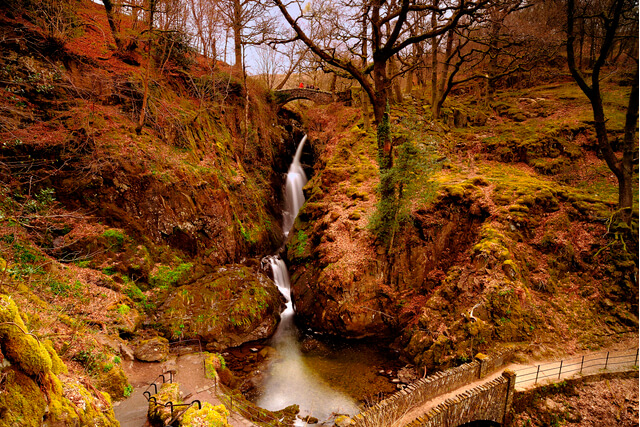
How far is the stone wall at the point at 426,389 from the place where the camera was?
20.8 ft

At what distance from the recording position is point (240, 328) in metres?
11.3

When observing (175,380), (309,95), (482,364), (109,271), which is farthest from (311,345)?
(309,95)

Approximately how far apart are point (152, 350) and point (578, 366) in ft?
41.6

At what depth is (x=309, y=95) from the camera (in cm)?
2355

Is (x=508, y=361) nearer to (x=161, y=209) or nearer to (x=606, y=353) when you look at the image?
(x=606, y=353)

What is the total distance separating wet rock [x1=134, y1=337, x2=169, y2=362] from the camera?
824 centimetres

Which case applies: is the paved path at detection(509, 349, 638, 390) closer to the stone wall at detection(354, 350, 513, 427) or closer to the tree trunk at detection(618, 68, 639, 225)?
the stone wall at detection(354, 350, 513, 427)

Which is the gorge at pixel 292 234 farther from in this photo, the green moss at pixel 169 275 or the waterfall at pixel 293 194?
the waterfall at pixel 293 194

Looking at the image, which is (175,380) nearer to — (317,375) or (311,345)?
(317,375)

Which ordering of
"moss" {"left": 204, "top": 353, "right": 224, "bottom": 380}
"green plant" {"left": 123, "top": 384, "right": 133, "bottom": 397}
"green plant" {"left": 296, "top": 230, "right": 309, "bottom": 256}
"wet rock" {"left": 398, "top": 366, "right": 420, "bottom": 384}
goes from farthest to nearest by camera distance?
"green plant" {"left": 296, "top": 230, "right": 309, "bottom": 256} → "wet rock" {"left": 398, "top": 366, "right": 420, "bottom": 384} → "moss" {"left": 204, "top": 353, "right": 224, "bottom": 380} → "green plant" {"left": 123, "top": 384, "right": 133, "bottom": 397}

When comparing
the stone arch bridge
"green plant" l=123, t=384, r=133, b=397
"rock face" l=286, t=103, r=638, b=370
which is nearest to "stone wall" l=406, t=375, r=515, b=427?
"rock face" l=286, t=103, r=638, b=370

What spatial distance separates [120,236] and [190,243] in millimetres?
2719

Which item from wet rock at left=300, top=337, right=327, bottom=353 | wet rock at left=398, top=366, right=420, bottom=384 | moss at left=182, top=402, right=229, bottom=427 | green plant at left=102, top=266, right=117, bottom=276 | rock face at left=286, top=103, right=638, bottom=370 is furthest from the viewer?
wet rock at left=300, top=337, right=327, bottom=353

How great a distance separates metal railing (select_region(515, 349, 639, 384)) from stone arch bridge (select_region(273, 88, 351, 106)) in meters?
21.4
